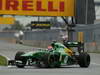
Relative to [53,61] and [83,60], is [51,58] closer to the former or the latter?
[53,61]

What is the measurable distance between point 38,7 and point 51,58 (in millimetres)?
23069

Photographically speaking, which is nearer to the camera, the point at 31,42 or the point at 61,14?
the point at 61,14

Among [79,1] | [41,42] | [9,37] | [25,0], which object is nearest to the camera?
[25,0]

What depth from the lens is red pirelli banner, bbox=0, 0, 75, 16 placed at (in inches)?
1663

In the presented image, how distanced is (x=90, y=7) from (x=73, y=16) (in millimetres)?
3578

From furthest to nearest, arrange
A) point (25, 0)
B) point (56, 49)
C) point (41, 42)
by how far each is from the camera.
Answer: point (41, 42) → point (25, 0) → point (56, 49)

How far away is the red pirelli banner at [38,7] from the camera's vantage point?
4225 centimetres

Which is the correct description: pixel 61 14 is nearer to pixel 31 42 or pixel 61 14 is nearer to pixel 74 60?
pixel 74 60

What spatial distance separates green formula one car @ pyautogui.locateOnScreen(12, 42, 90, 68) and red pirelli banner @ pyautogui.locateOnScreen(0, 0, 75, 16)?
21.6m

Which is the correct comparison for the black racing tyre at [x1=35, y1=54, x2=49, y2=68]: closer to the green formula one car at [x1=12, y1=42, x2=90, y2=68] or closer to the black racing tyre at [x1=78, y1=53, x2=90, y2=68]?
the green formula one car at [x1=12, y1=42, x2=90, y2=68]

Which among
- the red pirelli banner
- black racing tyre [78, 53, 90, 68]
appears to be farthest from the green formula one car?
the red pirelli banner

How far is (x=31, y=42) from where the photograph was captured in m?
73.3

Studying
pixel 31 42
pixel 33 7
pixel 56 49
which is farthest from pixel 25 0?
pixel 31 42

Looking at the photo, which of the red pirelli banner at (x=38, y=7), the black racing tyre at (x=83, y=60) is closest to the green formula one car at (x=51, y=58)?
the black racing tyre at (x=83, y=60)
